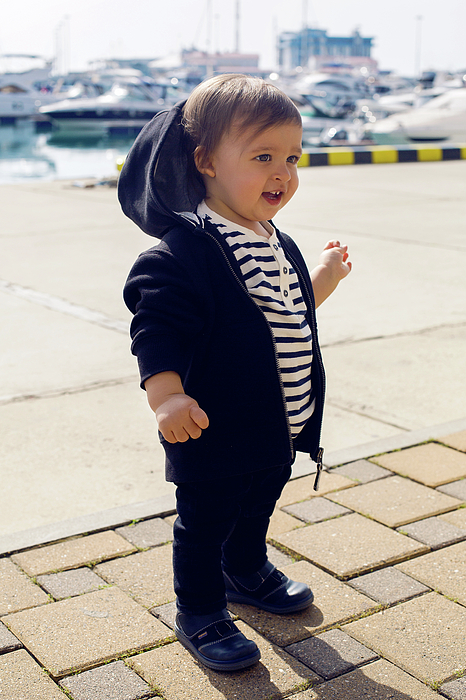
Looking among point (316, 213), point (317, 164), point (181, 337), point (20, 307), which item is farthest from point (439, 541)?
point (317, 164)

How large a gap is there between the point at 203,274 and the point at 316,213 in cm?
685

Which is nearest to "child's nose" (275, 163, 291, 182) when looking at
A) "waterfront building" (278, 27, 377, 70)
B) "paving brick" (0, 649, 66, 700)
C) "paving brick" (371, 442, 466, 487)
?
"paving brick" (0, 649, 66, 700)

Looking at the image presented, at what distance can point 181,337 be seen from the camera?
5.75 ft

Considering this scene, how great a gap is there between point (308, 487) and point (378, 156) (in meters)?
12.4

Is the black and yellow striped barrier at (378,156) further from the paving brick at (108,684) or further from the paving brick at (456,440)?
the paving brick at (108,684)

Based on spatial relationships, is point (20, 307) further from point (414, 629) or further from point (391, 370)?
point (414, 629)

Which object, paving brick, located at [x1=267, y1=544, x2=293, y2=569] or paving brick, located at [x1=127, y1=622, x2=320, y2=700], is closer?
paving brick, located at [x1=127, y1=622, x2=320, y2=700]

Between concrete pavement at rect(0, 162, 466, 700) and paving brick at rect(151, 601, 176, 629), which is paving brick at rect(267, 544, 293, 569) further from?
paving brick at rect(151, 601, 176, 629)

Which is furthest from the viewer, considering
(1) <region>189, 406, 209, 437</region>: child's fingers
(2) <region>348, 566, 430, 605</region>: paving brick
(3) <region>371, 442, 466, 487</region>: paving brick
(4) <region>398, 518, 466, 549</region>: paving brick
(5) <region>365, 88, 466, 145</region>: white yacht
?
(5) <region>365, 88, 466, 145</region>: white yacht

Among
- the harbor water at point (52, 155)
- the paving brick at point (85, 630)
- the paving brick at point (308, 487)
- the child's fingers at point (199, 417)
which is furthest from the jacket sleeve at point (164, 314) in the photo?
the harbor water at point (52, 155)

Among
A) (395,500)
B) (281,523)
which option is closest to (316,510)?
(281,523)

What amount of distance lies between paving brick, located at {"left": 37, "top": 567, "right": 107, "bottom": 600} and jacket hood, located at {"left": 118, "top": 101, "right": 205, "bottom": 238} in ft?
2.98

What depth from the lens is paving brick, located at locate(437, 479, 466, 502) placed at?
258cm

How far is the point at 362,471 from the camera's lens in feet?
9.10
